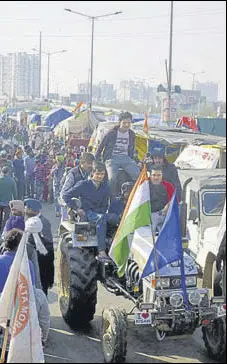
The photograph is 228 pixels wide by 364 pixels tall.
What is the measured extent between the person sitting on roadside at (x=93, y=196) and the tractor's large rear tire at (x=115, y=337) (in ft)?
4.71

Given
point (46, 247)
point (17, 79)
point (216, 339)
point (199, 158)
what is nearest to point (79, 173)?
point (46, 247)

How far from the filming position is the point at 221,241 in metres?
6.05

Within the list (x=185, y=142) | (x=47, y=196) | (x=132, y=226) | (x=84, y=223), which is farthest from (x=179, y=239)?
(x=47, y=196)

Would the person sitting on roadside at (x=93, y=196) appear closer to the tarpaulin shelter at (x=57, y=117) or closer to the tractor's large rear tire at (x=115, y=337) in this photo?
the tractor's large rear tire at (x=115, y=337)

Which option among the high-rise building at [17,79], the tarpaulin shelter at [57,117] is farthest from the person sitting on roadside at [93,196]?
the high-rise building at [17,79]

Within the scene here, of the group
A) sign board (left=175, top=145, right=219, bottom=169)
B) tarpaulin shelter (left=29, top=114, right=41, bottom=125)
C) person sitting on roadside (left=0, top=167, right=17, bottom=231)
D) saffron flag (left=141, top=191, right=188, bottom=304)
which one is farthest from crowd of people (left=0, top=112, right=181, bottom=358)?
tarpaulin shelter (left=29, top=114, right=41, bottom=125)

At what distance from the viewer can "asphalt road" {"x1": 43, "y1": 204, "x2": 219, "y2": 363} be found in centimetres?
523

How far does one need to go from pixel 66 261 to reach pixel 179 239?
6.17ft

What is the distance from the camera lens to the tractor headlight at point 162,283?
5.52 meters

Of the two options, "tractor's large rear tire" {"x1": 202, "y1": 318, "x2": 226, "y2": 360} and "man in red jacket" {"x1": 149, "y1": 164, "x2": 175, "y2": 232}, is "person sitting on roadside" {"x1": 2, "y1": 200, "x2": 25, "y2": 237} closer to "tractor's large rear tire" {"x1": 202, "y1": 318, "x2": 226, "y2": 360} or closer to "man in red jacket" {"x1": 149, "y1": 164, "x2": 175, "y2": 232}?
"man in red jacket" {"x1": 149, "y1": 164, "x2": 175, "y2": 232}

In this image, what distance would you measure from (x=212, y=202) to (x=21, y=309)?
352 centimetres

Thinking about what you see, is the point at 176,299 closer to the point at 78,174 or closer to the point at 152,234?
the point at 152,234

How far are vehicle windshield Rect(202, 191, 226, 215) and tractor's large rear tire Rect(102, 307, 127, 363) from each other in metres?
2.49

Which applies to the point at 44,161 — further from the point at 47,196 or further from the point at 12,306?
the point at 12,306
